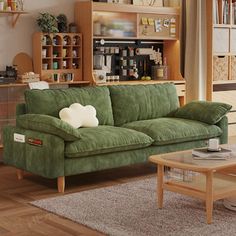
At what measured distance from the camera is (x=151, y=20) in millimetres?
6898

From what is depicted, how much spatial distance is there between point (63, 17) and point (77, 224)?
3.06 meters

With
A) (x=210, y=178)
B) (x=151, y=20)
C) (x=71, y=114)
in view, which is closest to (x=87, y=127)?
(x=71, y=114)

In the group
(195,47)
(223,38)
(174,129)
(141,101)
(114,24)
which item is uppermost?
(114,24)

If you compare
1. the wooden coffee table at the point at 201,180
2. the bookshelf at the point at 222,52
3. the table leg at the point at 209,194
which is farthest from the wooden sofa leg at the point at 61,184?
the bookshelf at the point at 222,52

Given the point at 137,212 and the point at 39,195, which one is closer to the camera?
the point at 137,212

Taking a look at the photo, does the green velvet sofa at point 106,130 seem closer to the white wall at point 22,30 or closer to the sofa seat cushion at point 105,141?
the sofa seat cushion at point 105,141

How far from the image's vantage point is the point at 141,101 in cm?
589

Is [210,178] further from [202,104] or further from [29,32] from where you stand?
[29,32]

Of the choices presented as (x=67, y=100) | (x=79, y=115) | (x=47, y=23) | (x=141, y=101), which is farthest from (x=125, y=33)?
(x=79, y=115)

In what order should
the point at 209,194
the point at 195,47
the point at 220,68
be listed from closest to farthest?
the point at 209,194, the point at 195,47, the point at 220,68

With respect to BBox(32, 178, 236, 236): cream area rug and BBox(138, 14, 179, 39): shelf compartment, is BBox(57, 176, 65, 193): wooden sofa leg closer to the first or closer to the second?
BBox(32, 178, 236, 236): cream area rug

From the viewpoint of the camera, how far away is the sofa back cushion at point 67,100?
516 cm

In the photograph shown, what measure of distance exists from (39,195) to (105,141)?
0.72m

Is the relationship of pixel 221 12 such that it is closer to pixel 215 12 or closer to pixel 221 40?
pixel 215 12
